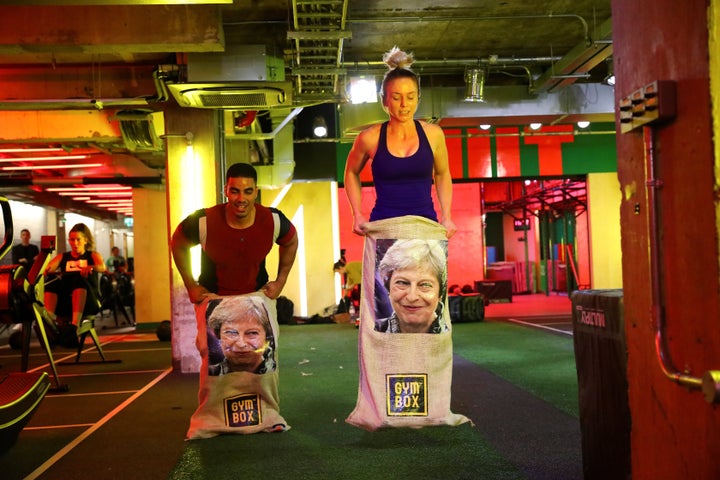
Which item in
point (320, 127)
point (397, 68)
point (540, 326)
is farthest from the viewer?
point (320, 127)

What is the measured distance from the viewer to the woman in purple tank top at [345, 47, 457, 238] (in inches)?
141

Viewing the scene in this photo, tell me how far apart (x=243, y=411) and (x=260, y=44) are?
14.3 ft

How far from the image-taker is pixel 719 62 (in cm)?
174

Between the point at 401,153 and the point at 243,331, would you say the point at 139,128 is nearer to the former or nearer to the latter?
the point at 243,331

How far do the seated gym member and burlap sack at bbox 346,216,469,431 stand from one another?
4.79 metres

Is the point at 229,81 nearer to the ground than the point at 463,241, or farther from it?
farther from it

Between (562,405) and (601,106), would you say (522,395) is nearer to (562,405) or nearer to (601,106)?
(562,405)

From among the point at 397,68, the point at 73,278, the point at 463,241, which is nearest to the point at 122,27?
the point at 73,278

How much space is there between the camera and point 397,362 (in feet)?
11.8

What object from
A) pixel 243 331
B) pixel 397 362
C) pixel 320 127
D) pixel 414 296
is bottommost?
pixel 397 362

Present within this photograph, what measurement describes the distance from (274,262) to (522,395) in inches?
417

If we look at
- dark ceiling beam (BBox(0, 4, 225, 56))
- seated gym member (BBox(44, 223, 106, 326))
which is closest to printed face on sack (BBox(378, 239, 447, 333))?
dark ceiling beam (BBox(0, 4, 225, 56))

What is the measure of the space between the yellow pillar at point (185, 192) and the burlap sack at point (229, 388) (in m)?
3.27

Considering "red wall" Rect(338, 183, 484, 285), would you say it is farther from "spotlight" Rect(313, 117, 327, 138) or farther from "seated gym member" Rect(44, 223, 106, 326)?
"seated gym member" Rect(44, 223, 106, 326)
